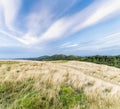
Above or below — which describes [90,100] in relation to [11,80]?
below

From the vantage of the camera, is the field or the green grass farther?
the field

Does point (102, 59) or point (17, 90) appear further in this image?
point (102, 59)

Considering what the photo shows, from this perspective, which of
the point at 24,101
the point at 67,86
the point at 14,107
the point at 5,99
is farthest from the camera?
the point at 67,86

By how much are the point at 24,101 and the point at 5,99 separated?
1.00 metres

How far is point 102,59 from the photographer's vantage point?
5244 centimetres

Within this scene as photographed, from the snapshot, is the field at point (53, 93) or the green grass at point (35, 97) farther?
the field at point (53, 93)

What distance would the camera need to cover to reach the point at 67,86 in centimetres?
905

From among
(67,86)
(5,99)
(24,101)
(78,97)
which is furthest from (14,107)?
(67,86)

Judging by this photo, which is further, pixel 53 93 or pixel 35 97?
pixel 53 93

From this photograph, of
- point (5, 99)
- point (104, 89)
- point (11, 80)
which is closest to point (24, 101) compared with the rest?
point (5, 99)

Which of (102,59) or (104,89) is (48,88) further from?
(102,59)

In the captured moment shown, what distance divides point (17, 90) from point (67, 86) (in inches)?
81.8

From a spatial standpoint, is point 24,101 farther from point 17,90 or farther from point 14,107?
point 17,90

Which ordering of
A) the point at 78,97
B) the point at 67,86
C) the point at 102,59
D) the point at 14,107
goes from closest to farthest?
1. the point at 14,107
2. the point at 78,97
3. the point at 67,86
4. the point at 102,59
